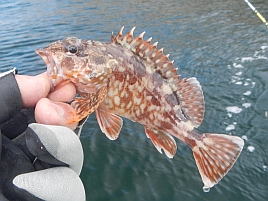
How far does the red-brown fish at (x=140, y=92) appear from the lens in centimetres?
284

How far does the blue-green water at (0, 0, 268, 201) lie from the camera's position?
539cm

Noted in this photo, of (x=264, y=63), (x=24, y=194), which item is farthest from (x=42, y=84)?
(x=264, y=63)

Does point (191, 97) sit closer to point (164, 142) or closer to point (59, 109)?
point (164, 142)

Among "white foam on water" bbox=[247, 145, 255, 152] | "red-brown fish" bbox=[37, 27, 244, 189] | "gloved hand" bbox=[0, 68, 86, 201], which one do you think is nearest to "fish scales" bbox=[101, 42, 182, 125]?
"red-brown fish" bbox=[37, 27, 244, 189]

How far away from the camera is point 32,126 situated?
225 cm

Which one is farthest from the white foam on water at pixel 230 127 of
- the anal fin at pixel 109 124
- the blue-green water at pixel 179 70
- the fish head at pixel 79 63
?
the fish head at pixel 79 63

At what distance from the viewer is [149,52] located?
3.11m

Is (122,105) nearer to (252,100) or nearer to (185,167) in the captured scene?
(185,167)

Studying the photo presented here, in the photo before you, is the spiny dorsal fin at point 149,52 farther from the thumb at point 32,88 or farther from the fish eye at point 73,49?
the thumb at point 32,88

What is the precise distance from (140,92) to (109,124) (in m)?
0.43

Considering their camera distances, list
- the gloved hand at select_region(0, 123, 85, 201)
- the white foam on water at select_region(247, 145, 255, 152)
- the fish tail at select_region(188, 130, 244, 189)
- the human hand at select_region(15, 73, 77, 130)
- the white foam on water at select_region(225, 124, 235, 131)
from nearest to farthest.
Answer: the gloved hand at select_region(0, 123, 85, 201) → the human hand at select_region(15, 73, 77, 130) → the fish tail at select_region(188, 130, 244, 189) → the white foam on water at select_region(247, 145, 255, 152) → the white foam on water at select_region(225, 124, 235, 131)

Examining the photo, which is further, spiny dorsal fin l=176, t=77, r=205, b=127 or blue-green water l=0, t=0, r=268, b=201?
blue-green water l=0, t=0, r=268, b=201

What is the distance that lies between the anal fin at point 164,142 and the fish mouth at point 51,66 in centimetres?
114

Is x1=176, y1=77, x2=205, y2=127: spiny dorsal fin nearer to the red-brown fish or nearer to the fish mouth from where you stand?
the red-brown fish
